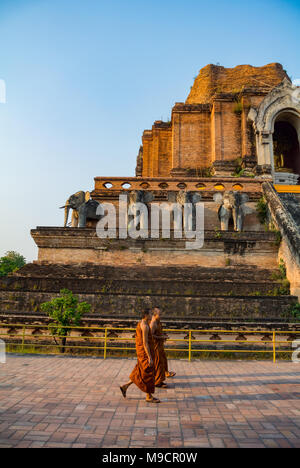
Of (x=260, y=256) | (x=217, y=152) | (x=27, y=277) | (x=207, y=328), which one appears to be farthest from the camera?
(x=217, y=152)

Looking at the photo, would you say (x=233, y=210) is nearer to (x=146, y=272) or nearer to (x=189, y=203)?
(x=189, y=203)

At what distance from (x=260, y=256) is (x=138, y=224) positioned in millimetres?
5113

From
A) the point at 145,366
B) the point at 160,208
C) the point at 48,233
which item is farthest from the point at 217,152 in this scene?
the point at 145,366

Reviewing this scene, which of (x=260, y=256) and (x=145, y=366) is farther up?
(x=260, y=256)

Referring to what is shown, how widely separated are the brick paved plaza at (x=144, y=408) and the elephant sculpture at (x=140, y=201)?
7.89 meters

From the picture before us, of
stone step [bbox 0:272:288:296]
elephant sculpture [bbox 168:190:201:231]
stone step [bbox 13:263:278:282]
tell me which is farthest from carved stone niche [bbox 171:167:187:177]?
stone step [bbox 0:272:288:296]

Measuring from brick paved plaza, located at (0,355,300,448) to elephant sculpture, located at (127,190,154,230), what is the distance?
7889mm

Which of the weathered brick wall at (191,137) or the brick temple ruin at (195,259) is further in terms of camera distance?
the weathered brick wall at (191,137)

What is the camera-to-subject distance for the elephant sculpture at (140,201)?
14.2 metres

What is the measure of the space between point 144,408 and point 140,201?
1104 centimetres

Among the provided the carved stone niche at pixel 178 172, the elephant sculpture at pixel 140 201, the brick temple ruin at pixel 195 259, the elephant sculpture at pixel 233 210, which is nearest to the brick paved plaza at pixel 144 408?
the brick temple ruin at pixel 195 259

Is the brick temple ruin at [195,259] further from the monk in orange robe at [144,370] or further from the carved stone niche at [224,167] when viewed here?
the monk in orange robe at [144,370]

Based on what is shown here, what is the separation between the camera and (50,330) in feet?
28.0
